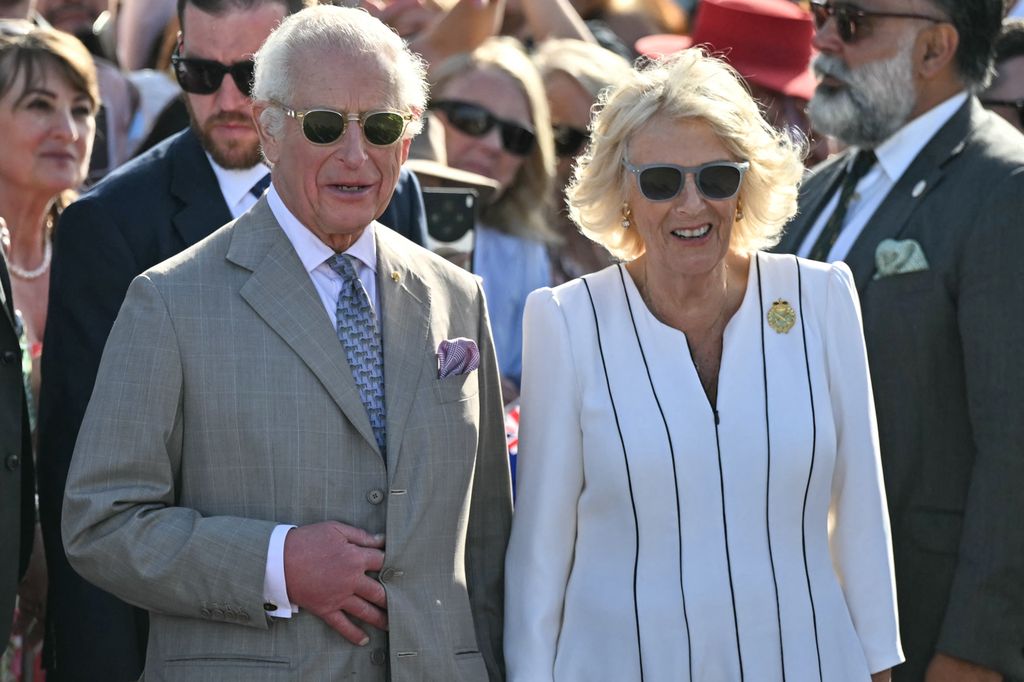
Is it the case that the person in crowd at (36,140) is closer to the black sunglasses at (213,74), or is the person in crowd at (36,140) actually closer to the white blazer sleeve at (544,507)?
the black sunglasses at (213,74)

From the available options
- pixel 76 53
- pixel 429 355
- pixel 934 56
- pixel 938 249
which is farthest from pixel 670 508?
pixel 76 53

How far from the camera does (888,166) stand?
16.9 feet

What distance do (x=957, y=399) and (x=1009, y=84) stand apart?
233 centimetres

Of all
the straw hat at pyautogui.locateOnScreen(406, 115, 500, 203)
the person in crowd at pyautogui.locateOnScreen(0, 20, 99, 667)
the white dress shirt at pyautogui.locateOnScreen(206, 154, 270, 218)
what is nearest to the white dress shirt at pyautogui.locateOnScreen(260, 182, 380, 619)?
the white dress shirt at pyautogui.locateOnScreen(206, 154, 270, 218)

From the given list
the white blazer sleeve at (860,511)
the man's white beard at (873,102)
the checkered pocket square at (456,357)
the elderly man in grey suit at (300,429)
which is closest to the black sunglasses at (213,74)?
the elderly man in grey suit at (300,429)

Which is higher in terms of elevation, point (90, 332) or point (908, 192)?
point (908, 192)

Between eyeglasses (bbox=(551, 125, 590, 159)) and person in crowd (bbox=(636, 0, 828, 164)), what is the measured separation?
526mm

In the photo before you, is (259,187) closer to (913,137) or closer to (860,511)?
(860,511)

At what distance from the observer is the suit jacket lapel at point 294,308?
3.38 meters

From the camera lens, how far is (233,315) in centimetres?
339

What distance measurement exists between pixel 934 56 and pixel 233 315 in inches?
114

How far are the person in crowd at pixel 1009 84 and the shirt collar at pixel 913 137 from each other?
140cm

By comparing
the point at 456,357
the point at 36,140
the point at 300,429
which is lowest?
the point at 300,429

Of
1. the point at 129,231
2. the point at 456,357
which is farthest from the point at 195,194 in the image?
the point at 456,357
